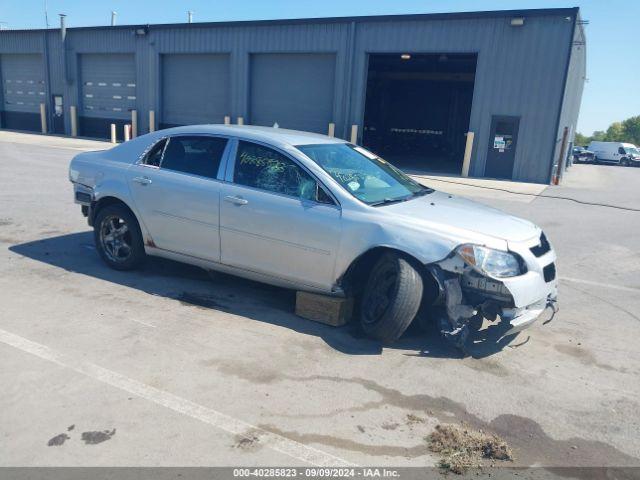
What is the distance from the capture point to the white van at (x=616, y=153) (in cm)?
3959

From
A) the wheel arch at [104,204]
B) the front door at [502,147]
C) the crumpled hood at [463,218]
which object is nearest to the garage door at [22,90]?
the front door at [502,147]

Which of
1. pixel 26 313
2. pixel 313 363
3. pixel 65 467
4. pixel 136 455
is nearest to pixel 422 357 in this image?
pixel 313 363

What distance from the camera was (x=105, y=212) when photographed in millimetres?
5980

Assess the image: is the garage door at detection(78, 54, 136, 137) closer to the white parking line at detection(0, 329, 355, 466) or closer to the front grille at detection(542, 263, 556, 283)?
the white parking line at detection(0, 329, 355, 466)

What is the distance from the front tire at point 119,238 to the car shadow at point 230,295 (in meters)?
0.14

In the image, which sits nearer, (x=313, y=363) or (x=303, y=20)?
(x=313, y=363)

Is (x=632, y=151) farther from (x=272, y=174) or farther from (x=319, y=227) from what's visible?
(x=319, y=227)

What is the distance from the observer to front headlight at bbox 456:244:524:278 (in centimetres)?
415

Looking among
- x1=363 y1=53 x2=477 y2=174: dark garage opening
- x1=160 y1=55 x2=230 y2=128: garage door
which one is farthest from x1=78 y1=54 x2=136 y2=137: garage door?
x1=363 y1=53 x2=477 y2=174: dark garage opening

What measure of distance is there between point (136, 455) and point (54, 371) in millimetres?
1191

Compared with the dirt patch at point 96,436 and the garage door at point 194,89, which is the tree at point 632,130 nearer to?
the garage door at point 194,89

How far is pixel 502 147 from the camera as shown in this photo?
20.5 metres

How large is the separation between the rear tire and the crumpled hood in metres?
0.40

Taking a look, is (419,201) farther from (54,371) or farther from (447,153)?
(447,153)
